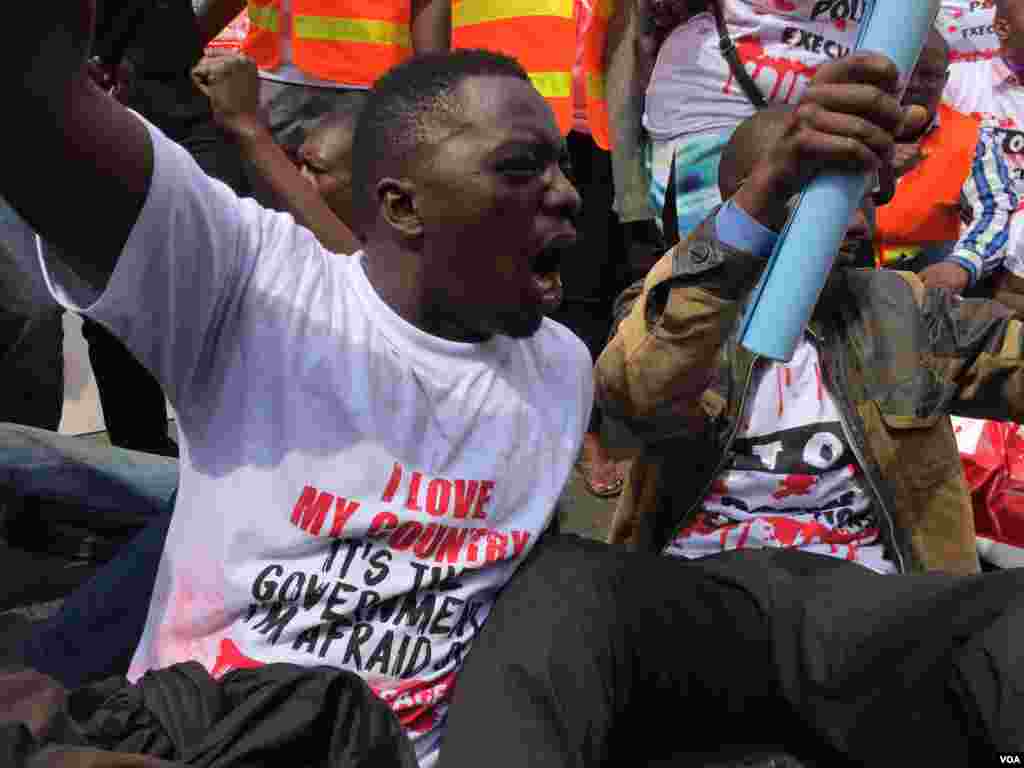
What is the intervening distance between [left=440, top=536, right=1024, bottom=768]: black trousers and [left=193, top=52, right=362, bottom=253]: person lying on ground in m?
0.93

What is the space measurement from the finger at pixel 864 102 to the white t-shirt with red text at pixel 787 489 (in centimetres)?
71

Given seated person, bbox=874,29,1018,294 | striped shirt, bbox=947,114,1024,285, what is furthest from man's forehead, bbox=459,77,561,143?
striped shirt, bbox=947,114,1024,285

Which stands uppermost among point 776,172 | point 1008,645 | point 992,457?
point 776,172

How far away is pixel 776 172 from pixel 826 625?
607mm

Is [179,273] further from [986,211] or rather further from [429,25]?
[986,211]

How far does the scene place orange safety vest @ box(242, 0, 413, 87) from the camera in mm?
3141

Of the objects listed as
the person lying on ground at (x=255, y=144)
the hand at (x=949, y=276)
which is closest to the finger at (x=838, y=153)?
the person lying on ground at (x=255, y=144)

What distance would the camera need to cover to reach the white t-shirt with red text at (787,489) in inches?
80.2

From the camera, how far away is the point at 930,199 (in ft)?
11.6

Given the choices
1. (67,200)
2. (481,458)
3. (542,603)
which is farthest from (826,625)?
(67,200)

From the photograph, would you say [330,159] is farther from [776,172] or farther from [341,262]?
[776,172]

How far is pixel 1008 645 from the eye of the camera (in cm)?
134

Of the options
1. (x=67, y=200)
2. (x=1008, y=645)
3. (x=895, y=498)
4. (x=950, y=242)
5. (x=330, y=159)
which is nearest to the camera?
(x=67, y=200)

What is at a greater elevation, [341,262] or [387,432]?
[341,262]
